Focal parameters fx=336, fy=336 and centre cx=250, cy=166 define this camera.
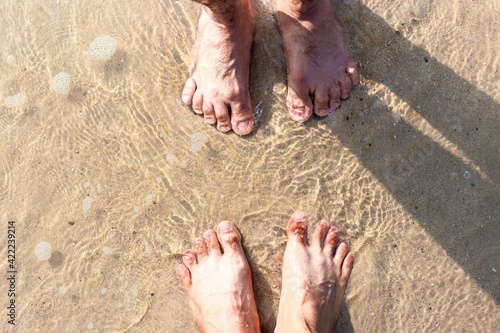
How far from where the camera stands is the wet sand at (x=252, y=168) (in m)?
2.43

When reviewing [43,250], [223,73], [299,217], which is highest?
[223,73]

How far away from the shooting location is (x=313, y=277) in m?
2.49

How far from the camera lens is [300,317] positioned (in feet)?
7.92

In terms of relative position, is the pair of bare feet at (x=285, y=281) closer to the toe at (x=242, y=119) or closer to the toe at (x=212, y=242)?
the toe at (x=212, y=242)

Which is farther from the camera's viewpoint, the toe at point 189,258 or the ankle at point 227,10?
the toe at point 189,258

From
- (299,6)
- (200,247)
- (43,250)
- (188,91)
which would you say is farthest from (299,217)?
(43,250)

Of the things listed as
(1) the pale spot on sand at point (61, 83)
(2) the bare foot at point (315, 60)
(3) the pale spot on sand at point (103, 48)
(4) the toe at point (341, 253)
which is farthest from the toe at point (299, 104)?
(1) the pale spot on sand at point (61, 83)

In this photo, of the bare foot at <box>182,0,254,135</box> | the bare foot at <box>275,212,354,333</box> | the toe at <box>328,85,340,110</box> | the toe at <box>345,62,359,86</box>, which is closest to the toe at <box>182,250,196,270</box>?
the bare foot at <box>275,212,354,333</box>

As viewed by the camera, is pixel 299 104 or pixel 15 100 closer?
pixel 299 104

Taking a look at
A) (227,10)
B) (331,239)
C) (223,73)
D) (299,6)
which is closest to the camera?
(227,10)

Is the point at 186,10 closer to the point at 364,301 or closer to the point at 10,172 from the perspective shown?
the point at 10,172

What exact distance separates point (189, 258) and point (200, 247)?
0.39 feet

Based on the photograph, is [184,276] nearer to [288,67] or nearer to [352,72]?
[288,67]

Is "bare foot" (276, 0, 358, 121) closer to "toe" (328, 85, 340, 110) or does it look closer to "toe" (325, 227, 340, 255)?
"toe" (328, 85, 340, 110)
